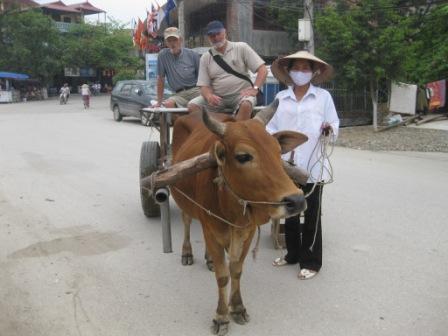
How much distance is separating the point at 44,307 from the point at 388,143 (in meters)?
11.2

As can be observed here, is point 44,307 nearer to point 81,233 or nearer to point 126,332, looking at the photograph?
point 126,332

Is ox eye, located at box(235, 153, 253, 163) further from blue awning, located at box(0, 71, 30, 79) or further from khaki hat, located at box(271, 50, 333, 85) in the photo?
blue awning, located at box(0, 71, 30, 79)

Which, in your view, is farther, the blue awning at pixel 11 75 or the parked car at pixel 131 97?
the blue awning at pixel 11 75

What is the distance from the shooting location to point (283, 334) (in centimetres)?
355

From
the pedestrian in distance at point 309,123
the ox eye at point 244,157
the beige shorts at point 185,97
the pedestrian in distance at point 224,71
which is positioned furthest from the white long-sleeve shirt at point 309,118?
the beige shorts at point 185,97

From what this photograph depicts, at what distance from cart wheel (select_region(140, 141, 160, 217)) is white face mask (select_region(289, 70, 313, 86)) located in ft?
7.39

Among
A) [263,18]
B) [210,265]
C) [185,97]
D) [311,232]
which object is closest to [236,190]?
[311,232]

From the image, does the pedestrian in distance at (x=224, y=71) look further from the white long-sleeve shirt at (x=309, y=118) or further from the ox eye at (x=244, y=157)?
the ox eye at (x=244, y=157)

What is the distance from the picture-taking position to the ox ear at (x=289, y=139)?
11.4 feet

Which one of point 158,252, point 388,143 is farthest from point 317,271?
point 388,143

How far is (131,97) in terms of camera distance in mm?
19234

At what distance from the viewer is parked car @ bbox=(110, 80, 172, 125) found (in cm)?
1843

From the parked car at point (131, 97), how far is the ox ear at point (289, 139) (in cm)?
1504

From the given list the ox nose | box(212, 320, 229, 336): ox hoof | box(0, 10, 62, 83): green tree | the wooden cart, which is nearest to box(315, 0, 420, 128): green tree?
the wooden cart
